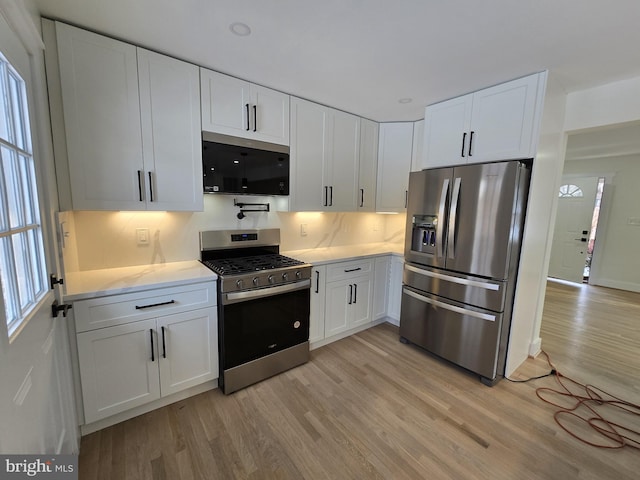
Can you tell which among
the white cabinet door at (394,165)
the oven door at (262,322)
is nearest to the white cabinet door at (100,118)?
the oven door at (262,322)

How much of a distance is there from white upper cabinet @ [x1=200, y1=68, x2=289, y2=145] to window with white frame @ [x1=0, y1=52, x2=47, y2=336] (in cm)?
109

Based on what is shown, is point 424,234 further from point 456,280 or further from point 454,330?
point 454,330

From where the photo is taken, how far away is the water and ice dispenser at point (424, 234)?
2.48 metres

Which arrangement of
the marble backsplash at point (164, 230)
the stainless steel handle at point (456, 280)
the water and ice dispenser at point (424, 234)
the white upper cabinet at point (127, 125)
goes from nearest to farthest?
the white upper cabinet at point (127, 125) < the marble backsplash at point (164, 230) < the stainless steel handle at point (456, 280) < the water and ice dispenser at point (424, 234)

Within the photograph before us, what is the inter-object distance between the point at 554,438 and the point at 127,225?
334cm

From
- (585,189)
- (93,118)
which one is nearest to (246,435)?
(93,118)

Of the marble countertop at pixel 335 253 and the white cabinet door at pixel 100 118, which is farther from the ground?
the white cabinet door at pixel 100 118

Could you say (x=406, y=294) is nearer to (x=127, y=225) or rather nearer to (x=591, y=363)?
(x=591, y=363)

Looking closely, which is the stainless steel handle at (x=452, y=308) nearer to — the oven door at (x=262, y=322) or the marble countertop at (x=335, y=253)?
the marble countertop at (x=335, y=253)

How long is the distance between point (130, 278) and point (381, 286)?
245cm

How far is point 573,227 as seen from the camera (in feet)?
17.9

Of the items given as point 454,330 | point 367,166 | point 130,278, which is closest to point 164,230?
point 130,278

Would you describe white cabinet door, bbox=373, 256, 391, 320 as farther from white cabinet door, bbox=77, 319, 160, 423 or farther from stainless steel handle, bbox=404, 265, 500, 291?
white cabinet door, bbox=77, 319, 160, 423

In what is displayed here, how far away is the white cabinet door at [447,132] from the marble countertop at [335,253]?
107 cm
